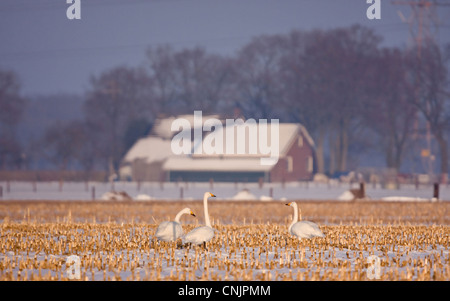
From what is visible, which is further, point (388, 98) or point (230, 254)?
point (388, 98)

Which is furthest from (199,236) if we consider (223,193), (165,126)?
(165,126)

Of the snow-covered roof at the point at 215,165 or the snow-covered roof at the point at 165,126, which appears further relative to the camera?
the snow-covered roof at the point at 165,126

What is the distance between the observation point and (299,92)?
90875 millimetres

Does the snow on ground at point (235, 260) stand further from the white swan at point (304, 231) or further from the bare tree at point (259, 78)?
the bare tree at point (259, 78)

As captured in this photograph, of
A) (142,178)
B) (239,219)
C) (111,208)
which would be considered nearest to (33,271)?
(239,219)

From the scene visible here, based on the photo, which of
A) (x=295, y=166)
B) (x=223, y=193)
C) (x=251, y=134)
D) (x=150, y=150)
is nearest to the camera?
(x=223, y=193)

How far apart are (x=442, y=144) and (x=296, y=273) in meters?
70.0

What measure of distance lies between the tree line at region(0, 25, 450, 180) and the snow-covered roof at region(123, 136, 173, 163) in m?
2.36

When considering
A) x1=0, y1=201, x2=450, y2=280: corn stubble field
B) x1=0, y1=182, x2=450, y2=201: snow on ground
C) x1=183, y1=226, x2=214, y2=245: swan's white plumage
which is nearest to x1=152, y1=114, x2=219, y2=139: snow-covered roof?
x1=0, y1=182, x2=450, y2=201: snow on ground

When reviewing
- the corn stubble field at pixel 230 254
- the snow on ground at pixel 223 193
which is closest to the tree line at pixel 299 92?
the snow on ground at pixel 223 193

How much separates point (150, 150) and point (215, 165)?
37.4ft

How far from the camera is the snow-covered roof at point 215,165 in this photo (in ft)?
243

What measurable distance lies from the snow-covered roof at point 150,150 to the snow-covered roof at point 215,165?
15.1ft

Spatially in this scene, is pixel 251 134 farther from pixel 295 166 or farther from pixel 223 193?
pixel 223 193
